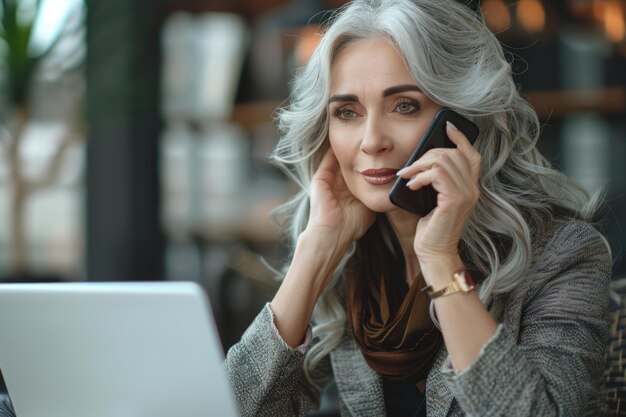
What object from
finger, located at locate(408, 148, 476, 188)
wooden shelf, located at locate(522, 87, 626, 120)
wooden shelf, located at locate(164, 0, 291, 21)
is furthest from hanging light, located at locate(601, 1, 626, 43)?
finger, located at locate(408, 148, 476, 188)

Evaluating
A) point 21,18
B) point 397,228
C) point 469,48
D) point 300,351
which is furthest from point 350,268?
point 21,18

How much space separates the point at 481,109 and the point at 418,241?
333mm

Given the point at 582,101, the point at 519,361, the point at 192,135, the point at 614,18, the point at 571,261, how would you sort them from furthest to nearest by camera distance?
the point at 192,135 → the point at 582,101 → the point at 614,18 → the point at 571,261 → the point at 519,361

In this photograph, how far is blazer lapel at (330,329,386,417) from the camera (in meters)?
1.71

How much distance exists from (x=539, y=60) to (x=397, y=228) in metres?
2.47

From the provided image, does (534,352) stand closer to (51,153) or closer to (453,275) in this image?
(453,275)

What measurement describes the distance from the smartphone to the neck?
0.23 m

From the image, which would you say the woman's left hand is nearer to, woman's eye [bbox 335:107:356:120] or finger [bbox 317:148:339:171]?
woman's eye [bbox 335:107:356:120]

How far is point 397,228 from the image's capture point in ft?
5.88

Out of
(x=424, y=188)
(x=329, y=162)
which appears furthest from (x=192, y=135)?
(x=424, y=188)

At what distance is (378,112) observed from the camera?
1.59 meters

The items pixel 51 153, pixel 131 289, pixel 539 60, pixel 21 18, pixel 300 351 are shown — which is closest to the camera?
pixel 131 289

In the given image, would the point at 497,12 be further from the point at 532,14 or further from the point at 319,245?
the point at 319,245

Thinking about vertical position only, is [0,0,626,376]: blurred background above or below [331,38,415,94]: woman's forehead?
below
